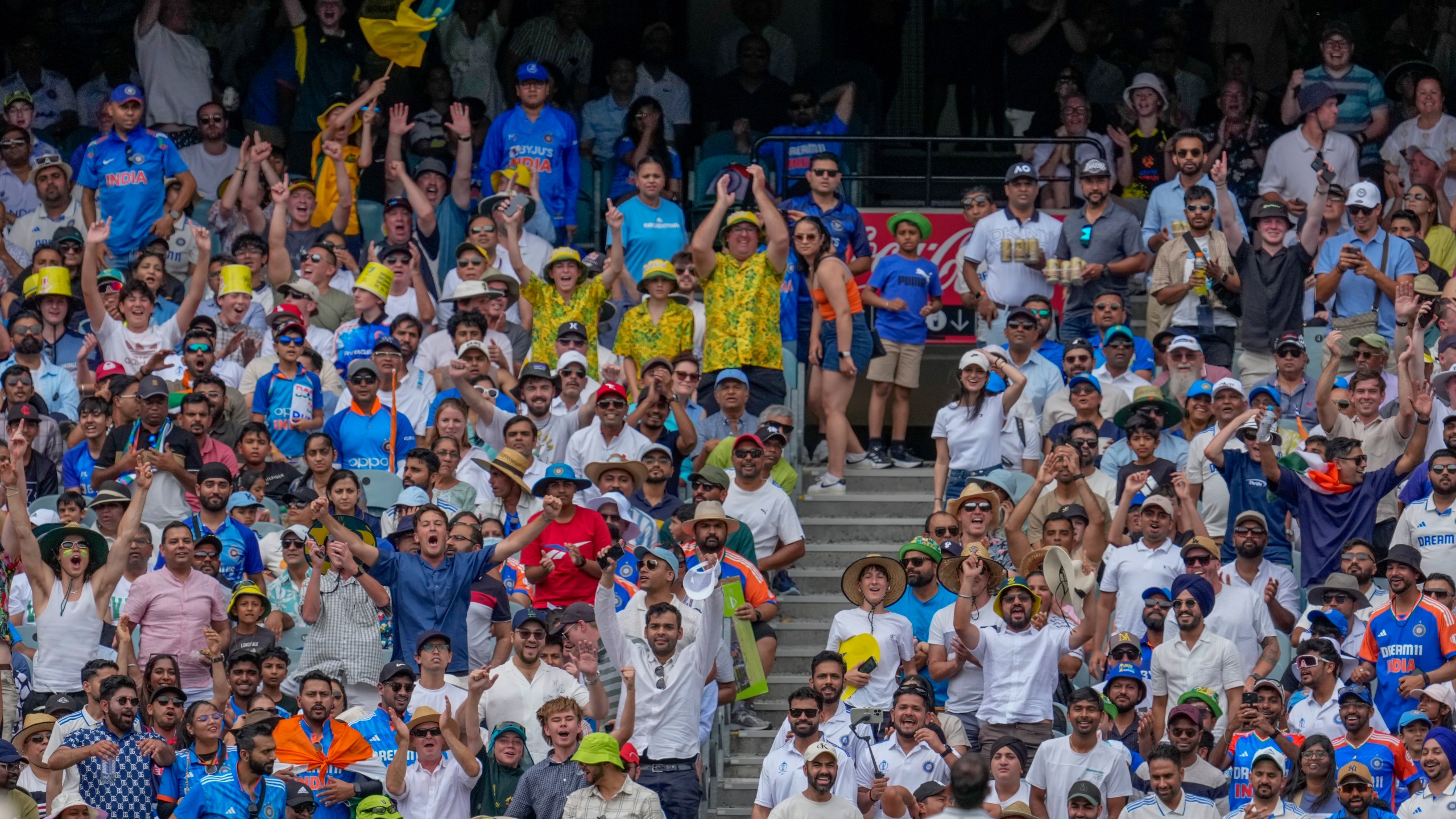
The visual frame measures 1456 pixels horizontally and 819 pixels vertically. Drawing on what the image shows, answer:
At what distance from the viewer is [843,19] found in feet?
74.7

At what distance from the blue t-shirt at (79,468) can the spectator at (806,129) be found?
606 cm

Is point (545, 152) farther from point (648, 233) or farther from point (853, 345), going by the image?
point (853, 345)

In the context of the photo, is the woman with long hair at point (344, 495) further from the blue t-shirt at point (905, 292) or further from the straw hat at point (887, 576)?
the blue t-shirt at point (905, 292)

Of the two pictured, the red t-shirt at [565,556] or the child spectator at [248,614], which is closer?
the child spectator at [248,614]

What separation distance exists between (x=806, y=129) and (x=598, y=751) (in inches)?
342

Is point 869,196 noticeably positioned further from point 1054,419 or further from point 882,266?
A: point 1054,419

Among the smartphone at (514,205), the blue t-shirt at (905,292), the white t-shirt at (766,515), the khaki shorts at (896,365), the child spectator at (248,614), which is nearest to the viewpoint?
the child spectator at (248,614)

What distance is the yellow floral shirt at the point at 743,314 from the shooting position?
1669cm

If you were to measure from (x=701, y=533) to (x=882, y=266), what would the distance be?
416 centimetres

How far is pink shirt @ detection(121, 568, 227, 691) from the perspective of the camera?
14.4m

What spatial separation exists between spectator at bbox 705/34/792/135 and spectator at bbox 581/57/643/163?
2.63 feet

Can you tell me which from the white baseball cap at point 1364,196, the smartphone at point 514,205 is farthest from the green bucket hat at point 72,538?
the white baseball cap at point 1364,196

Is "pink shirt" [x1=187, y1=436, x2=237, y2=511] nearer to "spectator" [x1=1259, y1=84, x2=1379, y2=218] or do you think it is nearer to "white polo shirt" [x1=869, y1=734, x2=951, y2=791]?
"white polo shirt" [x1=869, y1=734, x2=951, y2=791]

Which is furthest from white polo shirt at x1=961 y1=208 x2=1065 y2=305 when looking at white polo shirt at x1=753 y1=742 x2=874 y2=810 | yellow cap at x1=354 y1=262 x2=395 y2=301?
white polo shirt at x1=753 y1=742 x2=874 y2=810
